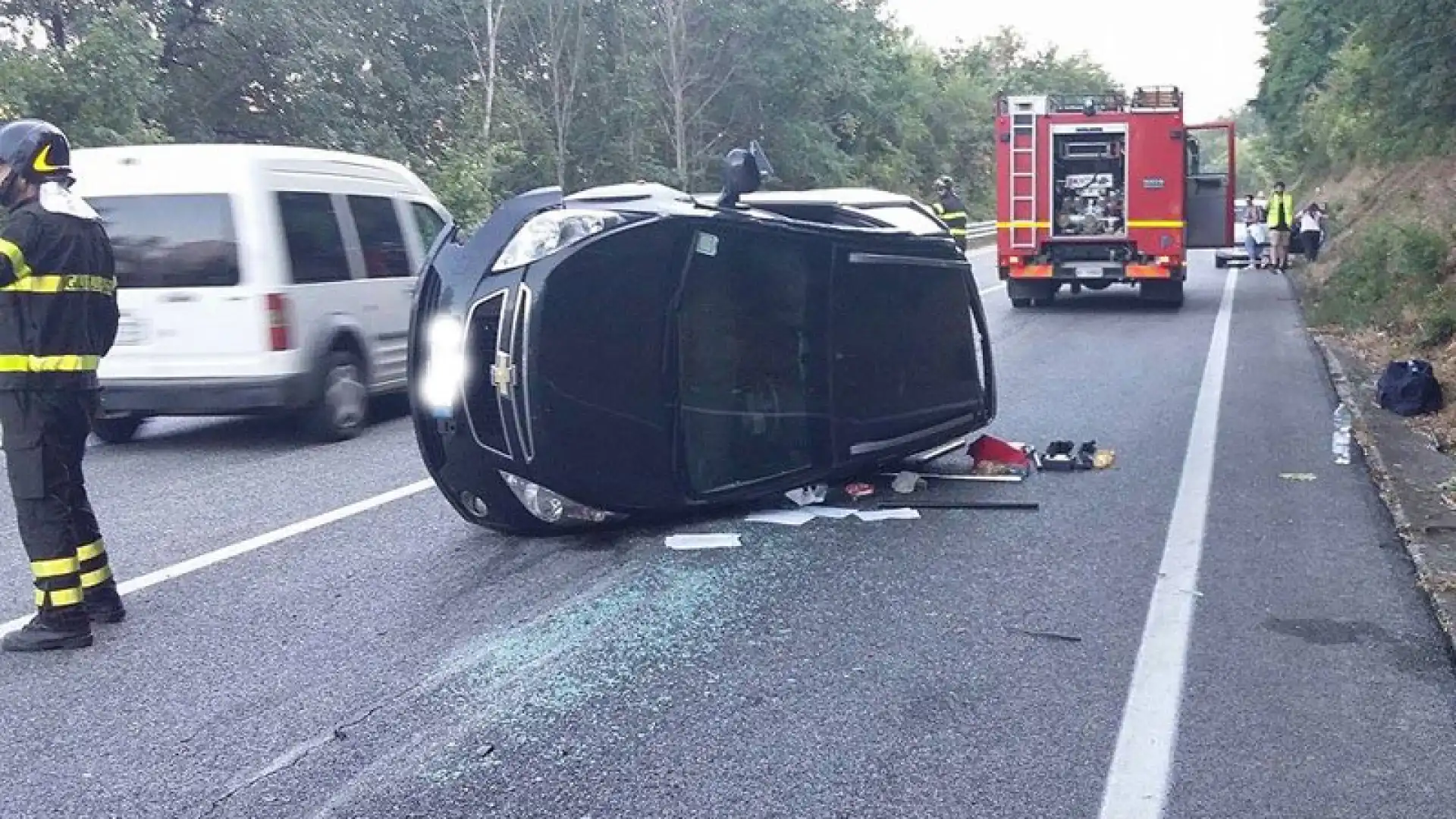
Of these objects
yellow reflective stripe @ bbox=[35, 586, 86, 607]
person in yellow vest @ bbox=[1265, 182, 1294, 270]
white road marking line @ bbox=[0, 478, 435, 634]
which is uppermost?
person in yellow vest @ bbox=[1265, 182, 1294, 270]

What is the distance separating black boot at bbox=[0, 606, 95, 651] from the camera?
5680 mm

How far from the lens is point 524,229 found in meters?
6.83

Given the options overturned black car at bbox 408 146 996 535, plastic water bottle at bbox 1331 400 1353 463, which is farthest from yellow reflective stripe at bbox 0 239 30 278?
plastic water bottle at bbox 1331 400 1353 463

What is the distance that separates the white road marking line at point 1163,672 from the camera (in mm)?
4312

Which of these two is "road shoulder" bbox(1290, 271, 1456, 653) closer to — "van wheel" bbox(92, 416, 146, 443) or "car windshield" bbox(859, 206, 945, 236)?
"car windshield" bbox(859, 206, 945, 236)

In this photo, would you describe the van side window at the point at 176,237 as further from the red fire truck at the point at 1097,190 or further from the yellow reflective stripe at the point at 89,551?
the red fire truck at the point at 1097,190

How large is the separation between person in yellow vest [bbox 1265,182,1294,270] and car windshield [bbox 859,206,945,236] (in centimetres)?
2055

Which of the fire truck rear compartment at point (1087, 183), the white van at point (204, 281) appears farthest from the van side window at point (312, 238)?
the fire truck rear compartment at point (1087, 183)

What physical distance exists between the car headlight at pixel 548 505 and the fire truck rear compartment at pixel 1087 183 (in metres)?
15.5

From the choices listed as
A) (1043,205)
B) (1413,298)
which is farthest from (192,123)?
(1413,298)

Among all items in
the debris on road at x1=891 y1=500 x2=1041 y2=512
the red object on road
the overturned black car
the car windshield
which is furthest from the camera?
the red object on road

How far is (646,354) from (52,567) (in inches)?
105

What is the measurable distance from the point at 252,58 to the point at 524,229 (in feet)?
74.6

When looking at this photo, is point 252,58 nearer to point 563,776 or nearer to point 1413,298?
point 1413,298
